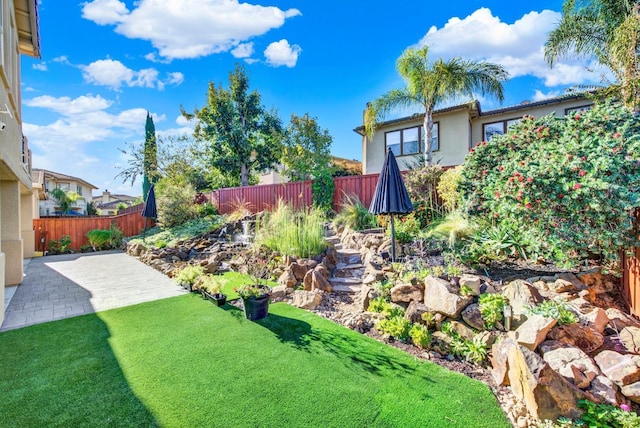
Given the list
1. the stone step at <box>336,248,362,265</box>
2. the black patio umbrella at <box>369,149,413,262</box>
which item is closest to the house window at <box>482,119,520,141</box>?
the black patio umbrella at <box>369,149,413,262</box>

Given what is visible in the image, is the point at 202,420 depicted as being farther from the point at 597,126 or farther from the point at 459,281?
the point at 597,126

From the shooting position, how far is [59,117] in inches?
457

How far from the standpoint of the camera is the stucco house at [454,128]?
1242cm

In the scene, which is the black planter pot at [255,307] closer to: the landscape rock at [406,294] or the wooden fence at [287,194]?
the landscape rock at [406,294]

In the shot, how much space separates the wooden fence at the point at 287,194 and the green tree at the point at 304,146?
157 cm

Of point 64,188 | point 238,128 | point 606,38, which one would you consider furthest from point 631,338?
point 64,188

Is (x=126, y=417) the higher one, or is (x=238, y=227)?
(x=238, y=227)

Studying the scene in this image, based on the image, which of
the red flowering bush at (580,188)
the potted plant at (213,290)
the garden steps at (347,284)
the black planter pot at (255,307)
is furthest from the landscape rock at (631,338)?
the potted plant at (213,290)

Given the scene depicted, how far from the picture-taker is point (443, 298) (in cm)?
400

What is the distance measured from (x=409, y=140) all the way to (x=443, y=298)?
482 inches

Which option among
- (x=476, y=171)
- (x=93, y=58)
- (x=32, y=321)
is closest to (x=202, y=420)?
(x=32, y=321)

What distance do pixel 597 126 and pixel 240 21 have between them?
8269mm

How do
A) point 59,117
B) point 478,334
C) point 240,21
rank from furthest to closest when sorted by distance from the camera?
point 59,117 → point 240,21 → point 478,334

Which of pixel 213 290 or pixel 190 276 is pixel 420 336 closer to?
pixel 213 290
